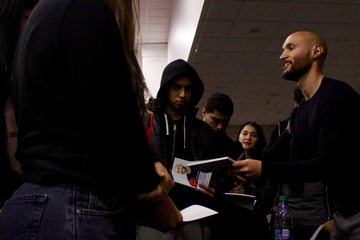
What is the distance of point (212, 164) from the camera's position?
4.50 feet

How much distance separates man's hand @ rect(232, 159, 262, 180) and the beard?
24.3 inches

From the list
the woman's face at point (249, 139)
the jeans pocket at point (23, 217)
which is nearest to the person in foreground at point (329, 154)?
the jeans pocket at point (23, 217)

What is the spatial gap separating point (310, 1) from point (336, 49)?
1.83m

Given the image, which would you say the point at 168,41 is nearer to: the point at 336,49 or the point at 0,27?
the point at 336,49

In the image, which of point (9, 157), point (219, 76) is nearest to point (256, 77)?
point (219, 76)

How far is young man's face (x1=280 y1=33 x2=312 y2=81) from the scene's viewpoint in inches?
76.5

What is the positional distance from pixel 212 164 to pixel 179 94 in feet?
2.23

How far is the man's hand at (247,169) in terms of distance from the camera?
159 centimetres

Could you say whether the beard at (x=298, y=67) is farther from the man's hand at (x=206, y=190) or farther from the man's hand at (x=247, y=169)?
the man's hand at (x=206, y=190)

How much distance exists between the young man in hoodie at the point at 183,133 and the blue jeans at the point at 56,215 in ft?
2.57

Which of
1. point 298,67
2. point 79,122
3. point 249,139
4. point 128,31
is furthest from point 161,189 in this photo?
point 249,139

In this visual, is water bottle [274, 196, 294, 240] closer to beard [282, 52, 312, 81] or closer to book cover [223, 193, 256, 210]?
book cover [223, 193, 256, 210]

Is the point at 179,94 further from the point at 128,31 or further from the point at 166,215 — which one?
the point at 166,215

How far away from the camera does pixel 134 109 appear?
69cm
